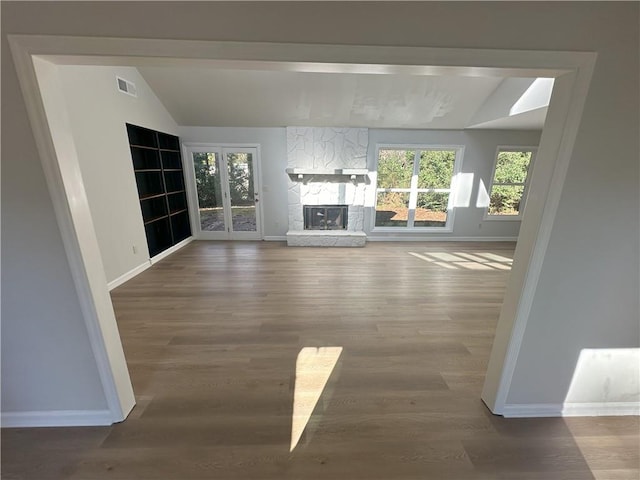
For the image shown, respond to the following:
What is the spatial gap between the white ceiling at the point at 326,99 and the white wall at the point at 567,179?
290cm

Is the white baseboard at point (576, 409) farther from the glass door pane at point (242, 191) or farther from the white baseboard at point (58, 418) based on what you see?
the glass door pane at point (242, 191)

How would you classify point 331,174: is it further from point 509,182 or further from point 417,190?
point 509,182

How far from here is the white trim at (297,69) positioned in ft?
3.67

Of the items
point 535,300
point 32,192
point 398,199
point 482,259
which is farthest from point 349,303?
point 398,199

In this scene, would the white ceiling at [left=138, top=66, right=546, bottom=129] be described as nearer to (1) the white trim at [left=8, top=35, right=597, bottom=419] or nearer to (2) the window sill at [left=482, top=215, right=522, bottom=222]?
(2) the window sill at [left=482, top=215, right=522, bottom=222]

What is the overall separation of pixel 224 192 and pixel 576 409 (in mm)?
5786

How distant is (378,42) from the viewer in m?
1.15

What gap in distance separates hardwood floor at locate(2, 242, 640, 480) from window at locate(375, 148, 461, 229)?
2714mm

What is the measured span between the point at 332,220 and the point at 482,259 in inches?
117

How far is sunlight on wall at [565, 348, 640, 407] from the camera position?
1619 mm

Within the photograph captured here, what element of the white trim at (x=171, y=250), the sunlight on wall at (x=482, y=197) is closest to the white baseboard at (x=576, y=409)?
the sunlight on wall at (x=482, y=197)

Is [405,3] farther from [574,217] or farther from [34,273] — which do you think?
[34,273]

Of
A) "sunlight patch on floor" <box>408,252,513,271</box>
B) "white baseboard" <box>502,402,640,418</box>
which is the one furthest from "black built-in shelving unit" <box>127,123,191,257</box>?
"white baseboard" <box>502,402,640,418</box>

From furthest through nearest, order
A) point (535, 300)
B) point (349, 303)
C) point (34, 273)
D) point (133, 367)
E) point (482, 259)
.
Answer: point (482, 259)
point (349, 303)
point (133, 367)
point (535, 300)
point (34, 273)
